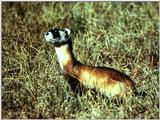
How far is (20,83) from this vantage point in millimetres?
3658

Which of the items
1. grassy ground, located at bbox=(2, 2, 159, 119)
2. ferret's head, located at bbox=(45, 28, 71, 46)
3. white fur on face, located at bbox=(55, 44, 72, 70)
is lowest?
grassy ground, located at bbox=(2, 2, 159, 119)

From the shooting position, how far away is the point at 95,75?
3.44 meters

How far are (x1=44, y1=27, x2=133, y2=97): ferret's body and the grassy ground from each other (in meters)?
0.06

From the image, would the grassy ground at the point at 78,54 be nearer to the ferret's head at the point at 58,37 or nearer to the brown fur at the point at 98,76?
the brown fur at the point at 98,76

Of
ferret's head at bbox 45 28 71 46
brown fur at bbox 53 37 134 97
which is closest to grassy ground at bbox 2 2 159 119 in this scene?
brown fur at bbox 53 37 134 97

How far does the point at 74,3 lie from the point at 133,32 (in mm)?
644

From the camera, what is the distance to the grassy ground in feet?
11.4

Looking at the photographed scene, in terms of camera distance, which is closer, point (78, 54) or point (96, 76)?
point (96, 76)

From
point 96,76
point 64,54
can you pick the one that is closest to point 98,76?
point 96,76

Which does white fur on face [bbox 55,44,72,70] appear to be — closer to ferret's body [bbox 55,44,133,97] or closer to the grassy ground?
ferret's body [bbox 55,44,133,97]

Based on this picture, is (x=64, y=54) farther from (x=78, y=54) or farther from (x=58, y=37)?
(x=78, y=54)

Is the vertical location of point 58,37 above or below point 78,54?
above

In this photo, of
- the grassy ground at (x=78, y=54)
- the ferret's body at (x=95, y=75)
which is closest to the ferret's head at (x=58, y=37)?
the ferret's body at (x=95, y=75)

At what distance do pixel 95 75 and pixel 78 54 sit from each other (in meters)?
0.51
